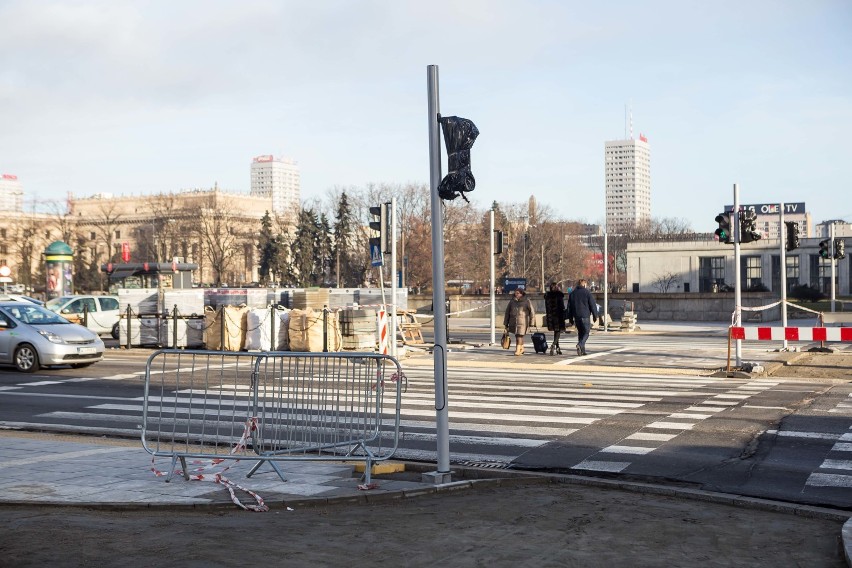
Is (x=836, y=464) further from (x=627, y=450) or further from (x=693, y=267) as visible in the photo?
(x=693, y=267)

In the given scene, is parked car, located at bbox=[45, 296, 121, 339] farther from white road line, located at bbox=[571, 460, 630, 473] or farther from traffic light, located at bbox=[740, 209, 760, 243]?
white road line, located at bbox=[571, 460, 630, 473]

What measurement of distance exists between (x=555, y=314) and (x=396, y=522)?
1853 cm

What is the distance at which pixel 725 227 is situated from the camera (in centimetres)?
2223

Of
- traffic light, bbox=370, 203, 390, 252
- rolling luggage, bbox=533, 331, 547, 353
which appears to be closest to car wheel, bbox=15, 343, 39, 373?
traffic light, bbox=370, 203, 390, 252

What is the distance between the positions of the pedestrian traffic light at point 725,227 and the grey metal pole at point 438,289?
1470 cm

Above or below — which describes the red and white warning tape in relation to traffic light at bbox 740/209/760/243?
below

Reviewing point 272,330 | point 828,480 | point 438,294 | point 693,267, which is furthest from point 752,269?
point 438,294

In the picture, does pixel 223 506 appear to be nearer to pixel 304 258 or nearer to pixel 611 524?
pixel 611 524

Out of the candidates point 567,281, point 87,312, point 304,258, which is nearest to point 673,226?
point 567,281

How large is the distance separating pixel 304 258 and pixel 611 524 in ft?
291

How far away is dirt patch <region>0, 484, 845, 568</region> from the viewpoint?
6191 mm

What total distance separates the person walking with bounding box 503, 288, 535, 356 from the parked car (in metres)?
14.6

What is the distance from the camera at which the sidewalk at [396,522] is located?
20.6 ft

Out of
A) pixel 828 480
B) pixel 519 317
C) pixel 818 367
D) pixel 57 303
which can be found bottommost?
pixel 818 367
